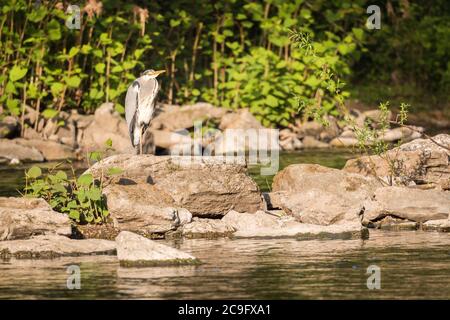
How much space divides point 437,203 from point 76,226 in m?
3.88

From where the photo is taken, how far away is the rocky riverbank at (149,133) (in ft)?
69.4

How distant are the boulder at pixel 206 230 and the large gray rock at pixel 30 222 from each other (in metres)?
1.33

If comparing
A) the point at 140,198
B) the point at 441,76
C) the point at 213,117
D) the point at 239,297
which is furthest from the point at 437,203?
the point at 441,76

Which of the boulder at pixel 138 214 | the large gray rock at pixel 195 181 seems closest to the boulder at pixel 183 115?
the large gray rock at pixel 195 181

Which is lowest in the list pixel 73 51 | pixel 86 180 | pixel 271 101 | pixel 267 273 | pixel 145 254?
pixel 267 273

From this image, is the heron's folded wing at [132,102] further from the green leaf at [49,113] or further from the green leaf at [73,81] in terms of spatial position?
the green leaf at [73,81]

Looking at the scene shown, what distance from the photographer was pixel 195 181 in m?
13.2

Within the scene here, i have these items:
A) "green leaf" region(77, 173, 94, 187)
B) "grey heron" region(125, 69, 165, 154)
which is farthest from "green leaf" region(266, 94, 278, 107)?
"green leaf" region(77, 173, 94, 187)

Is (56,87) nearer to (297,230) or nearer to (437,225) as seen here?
(297,230)

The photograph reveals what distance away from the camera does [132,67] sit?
23.1 m

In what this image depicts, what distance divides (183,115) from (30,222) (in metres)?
11.4

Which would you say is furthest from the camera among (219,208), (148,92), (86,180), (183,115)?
(183,115)

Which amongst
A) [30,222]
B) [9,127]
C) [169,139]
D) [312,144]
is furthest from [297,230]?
[312,144]

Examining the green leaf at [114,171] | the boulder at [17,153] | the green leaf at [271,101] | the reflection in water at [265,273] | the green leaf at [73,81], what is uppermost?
the green leaf at [73,81]
